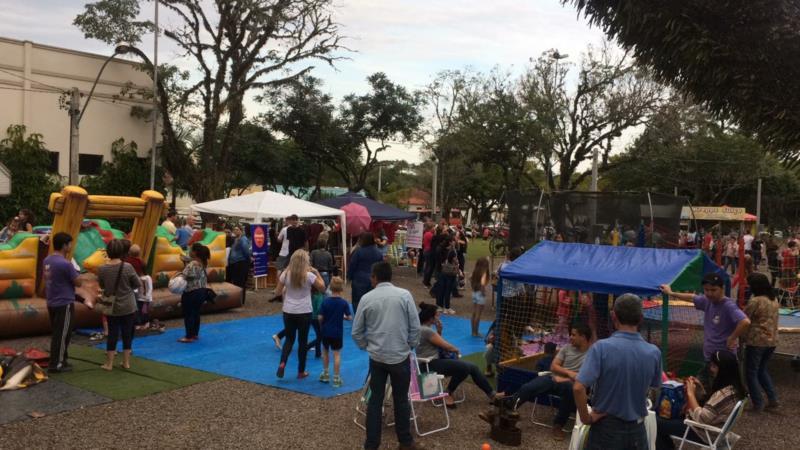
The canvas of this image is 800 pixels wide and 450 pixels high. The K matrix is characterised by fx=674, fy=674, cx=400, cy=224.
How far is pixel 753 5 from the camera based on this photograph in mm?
7855

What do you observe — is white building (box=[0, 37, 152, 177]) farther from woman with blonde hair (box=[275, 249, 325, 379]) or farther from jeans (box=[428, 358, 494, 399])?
jeans (box=[428, 358, 494, 399])

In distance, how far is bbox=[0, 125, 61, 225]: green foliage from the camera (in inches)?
811

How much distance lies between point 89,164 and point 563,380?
21833 mm

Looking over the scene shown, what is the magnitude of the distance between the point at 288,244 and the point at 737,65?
946 cm

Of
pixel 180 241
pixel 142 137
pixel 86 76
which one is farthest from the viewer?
pixel 142 137

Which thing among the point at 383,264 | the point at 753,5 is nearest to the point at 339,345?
the point at 383,264

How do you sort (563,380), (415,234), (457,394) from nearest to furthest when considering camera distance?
(563,380) → (457,394) → (415,234)

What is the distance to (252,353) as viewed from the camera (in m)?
9.28

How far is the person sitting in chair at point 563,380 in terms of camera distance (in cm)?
607

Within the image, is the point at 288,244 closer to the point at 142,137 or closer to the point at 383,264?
the point at 383,264

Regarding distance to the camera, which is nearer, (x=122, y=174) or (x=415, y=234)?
(x=415, y=234)

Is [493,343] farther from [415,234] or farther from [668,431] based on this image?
[415,234]

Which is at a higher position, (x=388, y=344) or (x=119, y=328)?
(x=388, y=344)

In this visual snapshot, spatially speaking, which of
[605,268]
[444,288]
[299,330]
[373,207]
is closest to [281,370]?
[299,330]
